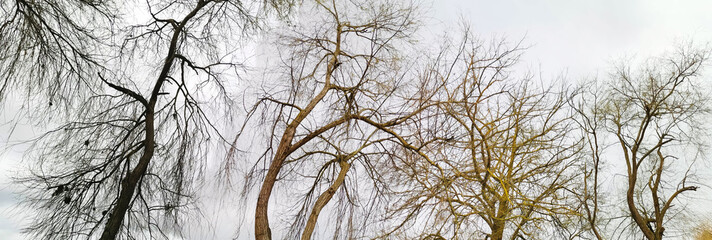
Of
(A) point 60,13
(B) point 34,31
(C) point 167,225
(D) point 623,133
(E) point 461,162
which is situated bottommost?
(C) point 167,225

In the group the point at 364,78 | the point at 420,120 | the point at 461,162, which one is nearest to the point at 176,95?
the point at 364,78

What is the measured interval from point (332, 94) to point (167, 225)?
8.68 feet

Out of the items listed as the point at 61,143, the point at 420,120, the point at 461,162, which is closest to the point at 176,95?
the point at 61,143

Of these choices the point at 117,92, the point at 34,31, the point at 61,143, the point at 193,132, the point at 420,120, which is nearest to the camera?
the point at 34,31

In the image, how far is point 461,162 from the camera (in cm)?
719

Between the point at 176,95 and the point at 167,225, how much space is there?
4.93 feet

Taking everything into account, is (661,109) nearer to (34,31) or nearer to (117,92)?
(117,92)

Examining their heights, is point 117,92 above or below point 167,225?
above

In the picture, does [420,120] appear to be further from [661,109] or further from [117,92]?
[661,109]

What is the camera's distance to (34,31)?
14.4ft

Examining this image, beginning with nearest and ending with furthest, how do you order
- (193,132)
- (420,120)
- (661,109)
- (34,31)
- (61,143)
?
(34,31), (61,143), (193,132), (420,120), (661,109)

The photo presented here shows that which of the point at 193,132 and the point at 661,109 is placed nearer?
the point at 193,132

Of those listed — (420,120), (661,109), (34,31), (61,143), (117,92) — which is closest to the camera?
(34,31)

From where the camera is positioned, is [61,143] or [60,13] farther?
[61,143]
